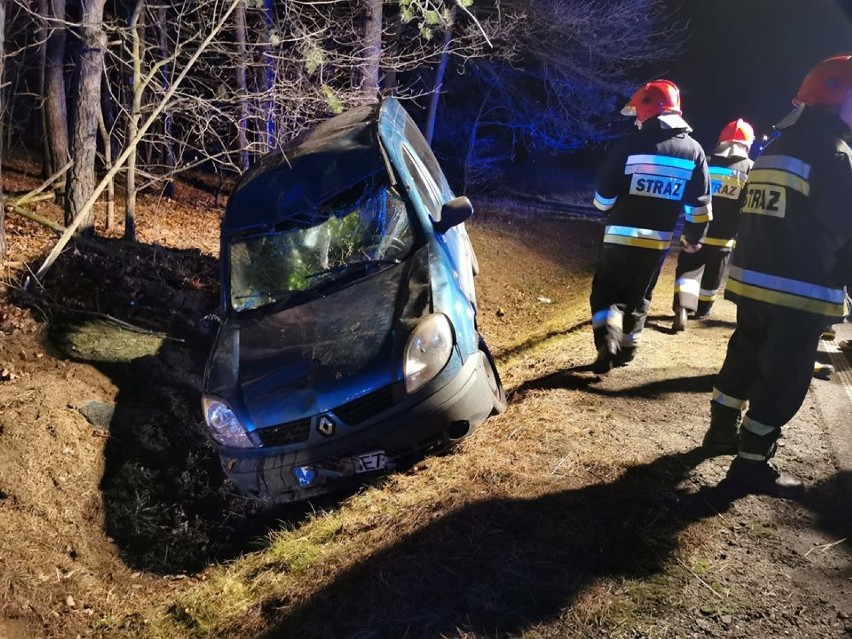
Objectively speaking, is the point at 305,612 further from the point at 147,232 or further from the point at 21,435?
the point at 147,232

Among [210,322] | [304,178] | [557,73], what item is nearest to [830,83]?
[304,178]

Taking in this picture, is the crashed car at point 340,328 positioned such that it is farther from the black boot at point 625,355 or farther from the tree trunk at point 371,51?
the tree trunk at point 371,51

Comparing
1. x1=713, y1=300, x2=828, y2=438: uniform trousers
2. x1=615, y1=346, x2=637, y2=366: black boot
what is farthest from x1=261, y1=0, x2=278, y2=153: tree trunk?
x1=713, y1=300, x2=828, y2=438: uniform trousers

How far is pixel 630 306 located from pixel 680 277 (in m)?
1.47

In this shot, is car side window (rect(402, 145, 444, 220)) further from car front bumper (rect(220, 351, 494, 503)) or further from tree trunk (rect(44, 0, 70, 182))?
tree trunk (rect(44, 0, 70, 182))

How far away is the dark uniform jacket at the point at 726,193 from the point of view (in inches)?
224

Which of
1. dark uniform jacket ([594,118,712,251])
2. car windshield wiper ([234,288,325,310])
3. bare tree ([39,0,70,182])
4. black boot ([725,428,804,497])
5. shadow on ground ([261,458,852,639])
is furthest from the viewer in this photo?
bare tree ([39,0,70,182])

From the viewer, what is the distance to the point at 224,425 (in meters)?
3.43

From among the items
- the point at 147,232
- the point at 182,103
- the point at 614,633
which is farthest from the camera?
the point at 147,232

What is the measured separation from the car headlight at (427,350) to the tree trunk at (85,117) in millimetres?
5198

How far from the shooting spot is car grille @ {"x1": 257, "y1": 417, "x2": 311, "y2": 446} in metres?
Answer: 3.25

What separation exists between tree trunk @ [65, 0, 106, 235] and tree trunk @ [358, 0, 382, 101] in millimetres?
3101

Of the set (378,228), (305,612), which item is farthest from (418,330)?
(305,612)

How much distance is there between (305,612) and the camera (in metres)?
2.65
